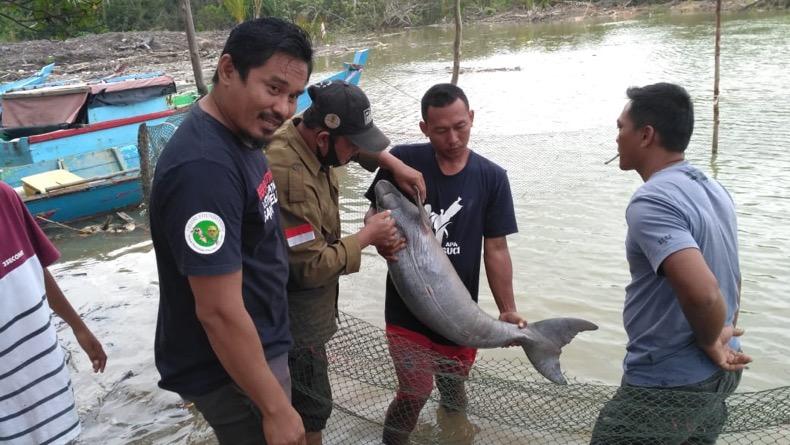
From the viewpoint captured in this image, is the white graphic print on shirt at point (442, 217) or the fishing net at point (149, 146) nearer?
the white graphic print on shirt at point (442, 217)

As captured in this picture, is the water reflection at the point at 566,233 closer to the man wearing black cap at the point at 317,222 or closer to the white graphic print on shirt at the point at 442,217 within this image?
the man wearing black cap at the point at 317,222

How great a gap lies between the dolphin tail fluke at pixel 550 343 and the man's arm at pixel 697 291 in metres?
0.84

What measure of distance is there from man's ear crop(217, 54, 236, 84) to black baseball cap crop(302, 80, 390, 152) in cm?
76

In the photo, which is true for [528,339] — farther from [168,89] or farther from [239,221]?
[168,89]

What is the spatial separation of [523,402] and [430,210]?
3.38 ft

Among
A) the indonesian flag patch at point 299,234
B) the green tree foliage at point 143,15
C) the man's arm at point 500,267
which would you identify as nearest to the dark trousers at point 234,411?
the indonesian flag patch at point 299,234

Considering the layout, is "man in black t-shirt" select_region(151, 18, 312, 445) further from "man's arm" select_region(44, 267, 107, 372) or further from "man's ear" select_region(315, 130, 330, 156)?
"man's arm" select_region(44, 267, 107, 372)

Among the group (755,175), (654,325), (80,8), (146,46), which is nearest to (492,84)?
(755,175)

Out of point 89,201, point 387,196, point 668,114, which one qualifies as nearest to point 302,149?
point 387,196

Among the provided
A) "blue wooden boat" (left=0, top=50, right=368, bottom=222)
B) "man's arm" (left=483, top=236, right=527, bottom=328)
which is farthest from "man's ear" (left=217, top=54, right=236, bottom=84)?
"blue wooden boat" (left=0, top=50, right=368, bottom=222)

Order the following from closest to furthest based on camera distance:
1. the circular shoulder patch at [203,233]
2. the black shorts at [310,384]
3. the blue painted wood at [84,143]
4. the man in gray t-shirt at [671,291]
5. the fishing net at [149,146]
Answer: the circular shoulder patch at [203,233] → the man in gray t-shirt at [671,291] → the black shorts at [310,384] → the fishing net at [149,146] → the blue painted wood at [84,143]

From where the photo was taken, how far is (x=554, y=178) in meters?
9.08

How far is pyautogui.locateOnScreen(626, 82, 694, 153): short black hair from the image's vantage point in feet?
7.93

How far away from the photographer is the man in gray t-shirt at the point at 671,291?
7.41ft
